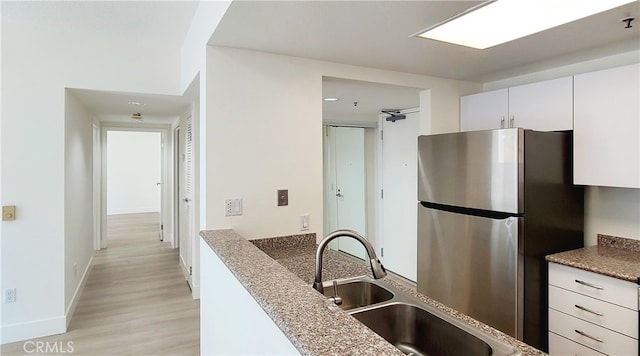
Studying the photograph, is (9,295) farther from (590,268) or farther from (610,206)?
(610,206)

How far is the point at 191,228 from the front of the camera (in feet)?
12.6

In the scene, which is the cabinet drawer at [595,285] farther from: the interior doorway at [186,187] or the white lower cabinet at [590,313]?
the interior doorway at [186,187]

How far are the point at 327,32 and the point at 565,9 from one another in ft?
3.56

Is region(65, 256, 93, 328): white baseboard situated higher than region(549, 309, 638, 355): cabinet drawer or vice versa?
region(549, 309, 638, 355): cabinet drawer

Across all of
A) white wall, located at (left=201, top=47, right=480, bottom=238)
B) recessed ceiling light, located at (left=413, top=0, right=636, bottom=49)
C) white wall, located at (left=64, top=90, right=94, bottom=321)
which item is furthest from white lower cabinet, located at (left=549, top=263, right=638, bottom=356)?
white wall, located at (left=64, top=90, right=94, bottom=321)

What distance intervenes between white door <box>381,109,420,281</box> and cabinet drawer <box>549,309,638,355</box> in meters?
A: 1.95

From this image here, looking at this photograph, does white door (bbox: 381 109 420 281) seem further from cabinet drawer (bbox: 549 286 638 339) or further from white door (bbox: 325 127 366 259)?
cabinet drawer (bbox: 549 286 638 339)

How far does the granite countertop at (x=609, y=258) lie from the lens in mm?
1876

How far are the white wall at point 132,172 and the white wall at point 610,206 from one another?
377 inches

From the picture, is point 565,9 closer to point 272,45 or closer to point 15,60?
point 272,45

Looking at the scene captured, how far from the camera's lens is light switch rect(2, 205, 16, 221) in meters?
2.71

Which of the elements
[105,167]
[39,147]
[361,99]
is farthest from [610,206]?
[105,167]

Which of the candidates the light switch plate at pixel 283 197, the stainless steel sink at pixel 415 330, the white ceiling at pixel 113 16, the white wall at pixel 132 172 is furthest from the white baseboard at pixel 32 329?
the white wall at pixel 132 172

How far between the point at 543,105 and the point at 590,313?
4.51ft
